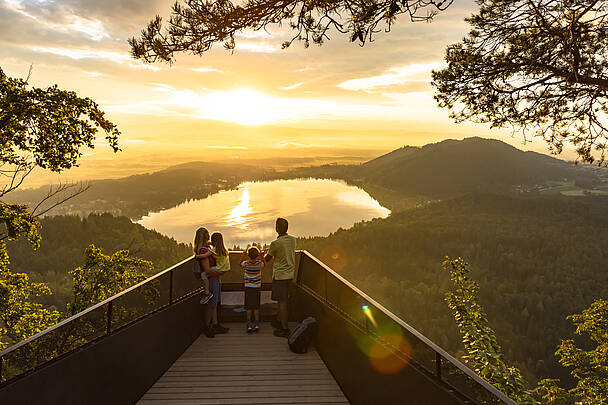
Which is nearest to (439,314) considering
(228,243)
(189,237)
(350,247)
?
(350,247)

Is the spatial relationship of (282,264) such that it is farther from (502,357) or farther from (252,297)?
(502,357)

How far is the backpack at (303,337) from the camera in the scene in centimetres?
532

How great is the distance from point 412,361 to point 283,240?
10.0 ft

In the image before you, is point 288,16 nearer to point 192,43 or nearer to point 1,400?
point 192,43

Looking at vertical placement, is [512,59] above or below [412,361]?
above

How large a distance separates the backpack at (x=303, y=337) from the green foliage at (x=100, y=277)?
14.7 meters

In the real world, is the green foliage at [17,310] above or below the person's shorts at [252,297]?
below

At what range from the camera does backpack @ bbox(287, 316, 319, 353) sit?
5.32 meters

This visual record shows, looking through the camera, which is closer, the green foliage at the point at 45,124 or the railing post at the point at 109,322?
the railing post at the point at 109,322

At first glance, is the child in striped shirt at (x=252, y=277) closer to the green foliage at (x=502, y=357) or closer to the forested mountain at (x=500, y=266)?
the green foliage at (x=502, y=357)

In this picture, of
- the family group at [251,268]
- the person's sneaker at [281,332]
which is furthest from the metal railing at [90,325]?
the person's sneaker at [281,332]

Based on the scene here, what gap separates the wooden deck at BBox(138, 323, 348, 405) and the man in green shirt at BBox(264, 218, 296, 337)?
50cm

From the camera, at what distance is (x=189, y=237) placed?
177750 mm

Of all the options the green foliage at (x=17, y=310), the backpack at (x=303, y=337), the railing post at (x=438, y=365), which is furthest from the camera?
the green foliage at (x=17, y=310)
